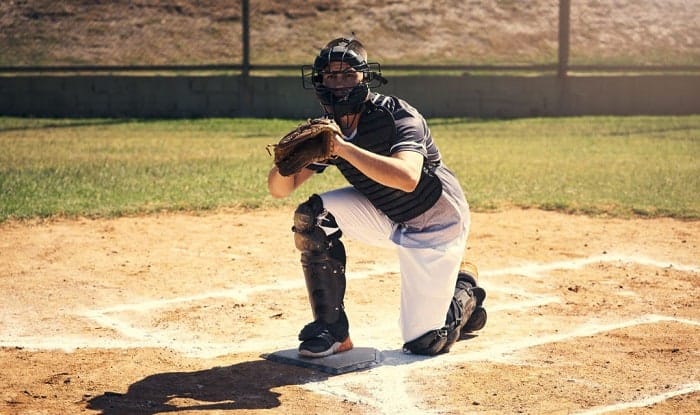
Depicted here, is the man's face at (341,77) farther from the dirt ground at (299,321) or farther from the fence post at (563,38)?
the fence post at (563,38)

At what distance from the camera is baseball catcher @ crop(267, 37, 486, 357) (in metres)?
5.39

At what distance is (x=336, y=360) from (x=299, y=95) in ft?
42.8

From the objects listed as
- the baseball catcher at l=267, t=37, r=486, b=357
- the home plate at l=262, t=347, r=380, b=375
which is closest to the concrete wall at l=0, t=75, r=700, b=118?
the baseball catcher at l=267, t=37, r=486, b=357

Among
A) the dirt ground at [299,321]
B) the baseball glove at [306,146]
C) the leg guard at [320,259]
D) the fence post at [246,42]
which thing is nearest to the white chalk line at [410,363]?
the dirt ground at [299,321]

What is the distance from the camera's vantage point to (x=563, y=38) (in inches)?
725

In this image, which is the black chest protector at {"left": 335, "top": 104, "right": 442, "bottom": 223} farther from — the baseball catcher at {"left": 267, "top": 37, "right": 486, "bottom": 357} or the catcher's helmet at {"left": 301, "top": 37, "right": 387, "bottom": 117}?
the catcher's helmet at {"left": 301, "top": 37, "right": 387, "bottom": 117}

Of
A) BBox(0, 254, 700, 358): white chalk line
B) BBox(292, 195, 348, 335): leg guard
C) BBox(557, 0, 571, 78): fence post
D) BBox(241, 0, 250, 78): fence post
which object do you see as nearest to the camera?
BBox(292, 195, 348, 335): leg guard

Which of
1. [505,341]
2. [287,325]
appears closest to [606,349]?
[505,341]

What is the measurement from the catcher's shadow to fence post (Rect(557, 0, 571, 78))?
44.8 ft

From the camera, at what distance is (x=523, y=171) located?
1227 centimetres

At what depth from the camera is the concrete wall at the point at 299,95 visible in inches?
708

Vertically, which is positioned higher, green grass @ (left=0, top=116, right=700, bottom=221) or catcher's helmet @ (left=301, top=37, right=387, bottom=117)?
catcher's helmet @ (left=301, top=37, right=387, bottom=117)

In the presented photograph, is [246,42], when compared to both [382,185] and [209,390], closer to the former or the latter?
[382,185]

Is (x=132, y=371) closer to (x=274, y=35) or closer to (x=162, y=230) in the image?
(x=162, y=230)
